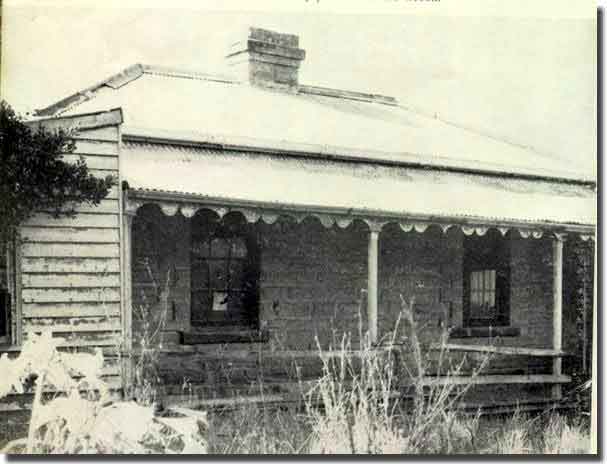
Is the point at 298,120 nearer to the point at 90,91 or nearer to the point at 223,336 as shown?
the point at 90,91

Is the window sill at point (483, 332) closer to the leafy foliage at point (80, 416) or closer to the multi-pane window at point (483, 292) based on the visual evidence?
the multi-pane window at point (483, 292)

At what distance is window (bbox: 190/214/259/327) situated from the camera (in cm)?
1180

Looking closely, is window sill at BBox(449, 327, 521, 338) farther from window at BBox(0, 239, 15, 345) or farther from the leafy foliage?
window at BBox(0, 239, 15, 345)

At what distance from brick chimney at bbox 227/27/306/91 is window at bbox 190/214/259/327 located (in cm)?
252

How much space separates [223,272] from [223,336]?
32.6 inches

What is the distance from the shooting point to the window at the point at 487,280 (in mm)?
13914

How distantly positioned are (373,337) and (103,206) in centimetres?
333

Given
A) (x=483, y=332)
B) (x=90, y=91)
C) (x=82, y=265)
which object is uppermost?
(x=90, y=91)

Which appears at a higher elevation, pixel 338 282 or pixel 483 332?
pixel 338 282

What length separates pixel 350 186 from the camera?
11516mm

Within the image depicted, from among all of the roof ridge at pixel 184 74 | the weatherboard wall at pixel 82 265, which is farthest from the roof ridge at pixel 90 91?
the weatherboard wall at pixel 82 265

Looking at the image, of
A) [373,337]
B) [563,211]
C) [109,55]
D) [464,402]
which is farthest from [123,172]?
[563,211]

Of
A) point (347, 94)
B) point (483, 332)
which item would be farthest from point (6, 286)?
point (483, 332)

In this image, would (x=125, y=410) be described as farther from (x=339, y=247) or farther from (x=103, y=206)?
(x=339, y=247)
